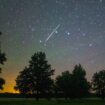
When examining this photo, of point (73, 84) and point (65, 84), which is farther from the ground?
point (65, 84)

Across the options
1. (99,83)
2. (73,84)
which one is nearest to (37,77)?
(73,84)

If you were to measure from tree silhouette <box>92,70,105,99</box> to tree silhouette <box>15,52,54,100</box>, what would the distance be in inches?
2288

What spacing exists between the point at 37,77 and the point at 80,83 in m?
34.2

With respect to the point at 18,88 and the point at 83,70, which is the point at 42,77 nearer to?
the point at 18,88

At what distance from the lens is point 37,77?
93438mm

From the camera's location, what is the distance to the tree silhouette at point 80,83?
119812 mm

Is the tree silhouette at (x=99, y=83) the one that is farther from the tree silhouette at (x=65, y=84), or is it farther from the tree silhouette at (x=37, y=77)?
the tree silhouette at (x=37, y=77)

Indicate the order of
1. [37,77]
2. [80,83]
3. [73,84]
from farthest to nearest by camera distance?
[80,83] < [73,84] < [37,77]

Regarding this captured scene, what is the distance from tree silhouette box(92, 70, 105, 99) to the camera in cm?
14900

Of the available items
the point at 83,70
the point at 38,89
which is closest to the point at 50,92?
the point at 38,89

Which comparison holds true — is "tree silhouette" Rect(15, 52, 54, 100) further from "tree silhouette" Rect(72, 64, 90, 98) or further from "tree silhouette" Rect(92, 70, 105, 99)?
"tree silhouette" Rect(92, 70, 105, 99)

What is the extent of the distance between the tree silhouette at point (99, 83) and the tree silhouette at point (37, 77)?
58107 mm

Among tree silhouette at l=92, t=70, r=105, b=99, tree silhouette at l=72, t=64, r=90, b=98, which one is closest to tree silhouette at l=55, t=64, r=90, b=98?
tree silhouette at l=72, t=64, r=90, b=98

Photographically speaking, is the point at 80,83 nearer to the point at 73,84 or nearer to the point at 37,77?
the point at 73,84
